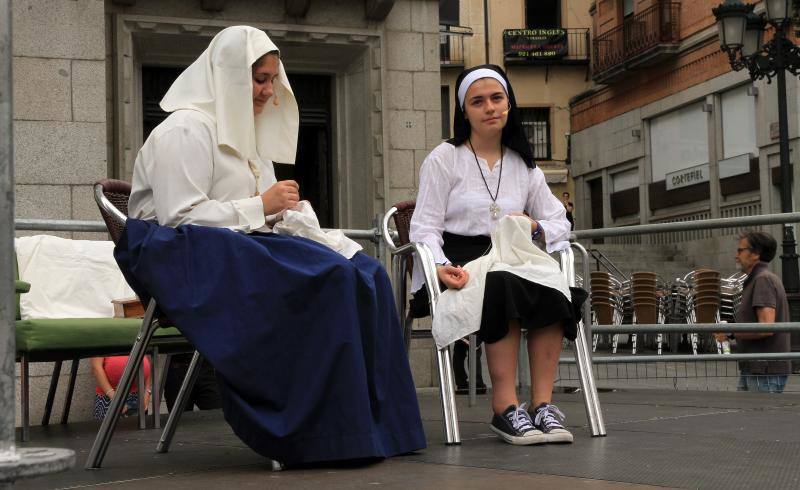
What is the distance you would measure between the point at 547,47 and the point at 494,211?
39858mm

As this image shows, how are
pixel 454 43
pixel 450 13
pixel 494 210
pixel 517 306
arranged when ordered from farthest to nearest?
1. pixel 454 43
2. pixel 450 13
3. pixel 494 210
4. pixel 517 306

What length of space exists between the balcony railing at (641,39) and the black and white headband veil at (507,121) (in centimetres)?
3024

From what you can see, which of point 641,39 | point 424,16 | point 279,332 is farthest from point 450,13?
point 279,332

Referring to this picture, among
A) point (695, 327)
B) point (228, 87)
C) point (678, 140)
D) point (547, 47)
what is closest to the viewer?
point (228, 87)

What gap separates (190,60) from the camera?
11.6 m

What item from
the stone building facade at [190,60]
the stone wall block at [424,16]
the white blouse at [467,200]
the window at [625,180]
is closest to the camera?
the white blouse at [467,200]

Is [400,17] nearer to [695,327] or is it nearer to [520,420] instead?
[695,327]

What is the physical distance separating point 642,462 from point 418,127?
7.32 m

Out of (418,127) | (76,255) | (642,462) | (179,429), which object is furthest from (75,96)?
(642,462)

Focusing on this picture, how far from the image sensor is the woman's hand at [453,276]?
5230 mm

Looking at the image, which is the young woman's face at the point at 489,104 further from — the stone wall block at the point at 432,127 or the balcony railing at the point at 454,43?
the balcony railing at the point at 454,43

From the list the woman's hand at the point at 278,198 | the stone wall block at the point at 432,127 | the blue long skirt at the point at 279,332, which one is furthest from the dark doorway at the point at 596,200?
the blue long skirt at the point at 279,332

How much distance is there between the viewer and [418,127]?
11414 mm

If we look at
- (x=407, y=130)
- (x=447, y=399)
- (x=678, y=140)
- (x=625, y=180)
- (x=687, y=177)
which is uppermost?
(x=678, y=140)
